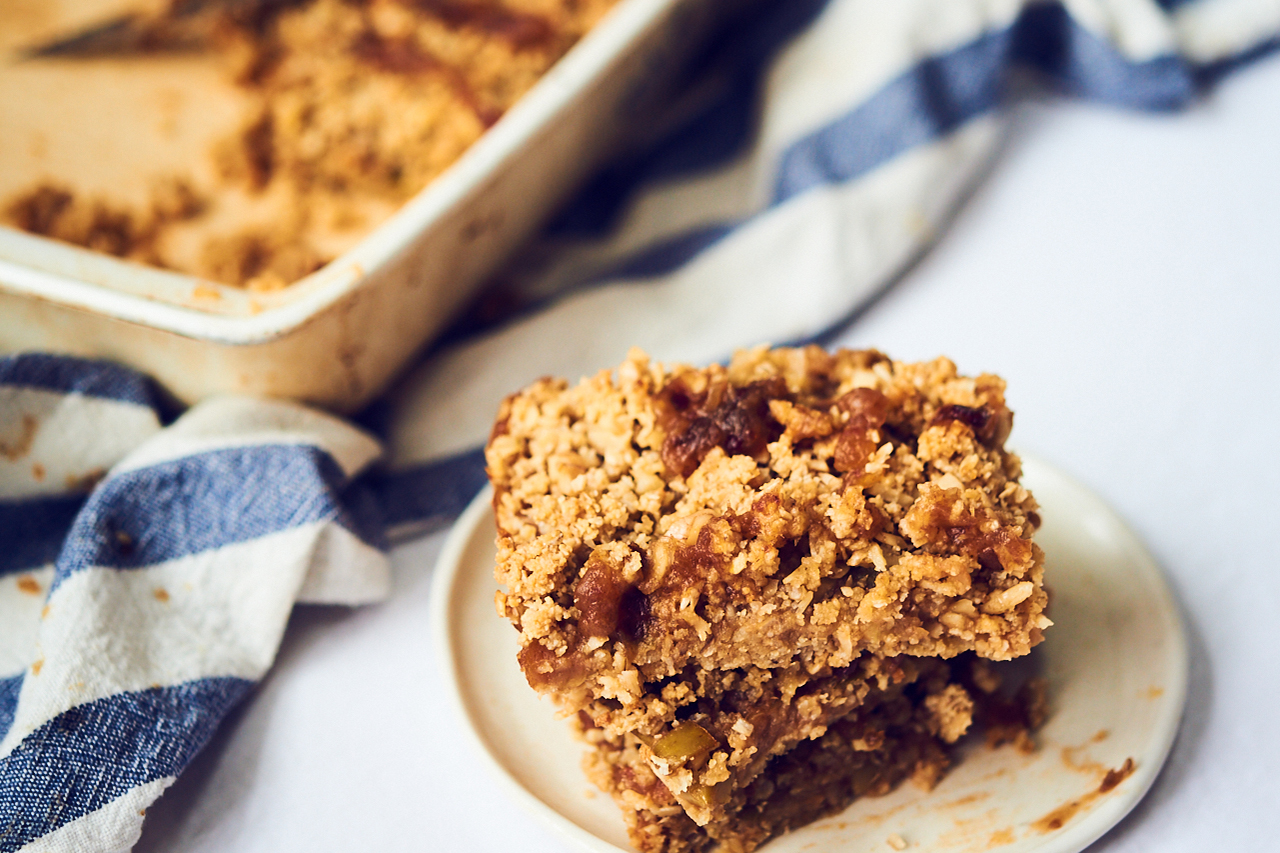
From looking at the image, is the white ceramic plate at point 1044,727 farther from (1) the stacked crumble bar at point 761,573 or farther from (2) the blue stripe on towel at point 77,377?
(2) the blue stripe on towel at point 77,377

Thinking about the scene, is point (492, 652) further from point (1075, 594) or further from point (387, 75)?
point (387, 75)

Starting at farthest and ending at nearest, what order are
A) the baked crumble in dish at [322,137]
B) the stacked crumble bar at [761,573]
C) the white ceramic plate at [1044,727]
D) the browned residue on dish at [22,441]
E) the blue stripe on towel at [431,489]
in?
the baked crumble in dish at [322,137] → the blue stripe on towel at [431,489] → the browned residue on dish at [22,441] → the white ceramic plate at [1044,727] → the stacked crumble bar at [761,573]

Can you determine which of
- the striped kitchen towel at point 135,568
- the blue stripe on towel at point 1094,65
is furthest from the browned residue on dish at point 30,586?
the blue stripe on towel at point 1094,65

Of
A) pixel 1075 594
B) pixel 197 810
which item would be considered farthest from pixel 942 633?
pixel 197 810

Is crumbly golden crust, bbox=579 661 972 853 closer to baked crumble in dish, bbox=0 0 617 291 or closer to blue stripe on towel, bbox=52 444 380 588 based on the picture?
blue stripe on towel, bbox=52 444 380 588

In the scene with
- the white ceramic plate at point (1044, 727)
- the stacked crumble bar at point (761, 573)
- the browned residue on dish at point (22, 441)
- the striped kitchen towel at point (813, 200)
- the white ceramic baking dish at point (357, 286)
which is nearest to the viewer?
the stacked crumble bar at point (761, 573)

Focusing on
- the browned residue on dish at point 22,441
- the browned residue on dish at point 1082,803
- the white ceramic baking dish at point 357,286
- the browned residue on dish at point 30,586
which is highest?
the white ceramic baking dish at point 357,286
